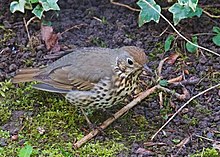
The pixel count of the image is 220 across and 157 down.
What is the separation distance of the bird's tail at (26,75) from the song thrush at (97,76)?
4.6 inches

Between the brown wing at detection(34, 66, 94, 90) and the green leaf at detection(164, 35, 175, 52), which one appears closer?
the brown wing at detection(34, 66, 94, 90)

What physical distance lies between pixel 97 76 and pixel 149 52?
38.8 inches

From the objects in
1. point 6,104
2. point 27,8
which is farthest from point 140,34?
point 6,104

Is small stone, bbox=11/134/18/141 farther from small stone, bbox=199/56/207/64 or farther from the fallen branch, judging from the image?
small stone, bbox=199/56/207/64

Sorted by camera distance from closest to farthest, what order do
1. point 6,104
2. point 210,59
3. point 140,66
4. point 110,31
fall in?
1. point 140,66
2. point 6,104
3. point 210,59
4. point 110,31

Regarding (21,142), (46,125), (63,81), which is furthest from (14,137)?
(63,81)

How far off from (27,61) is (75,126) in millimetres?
908

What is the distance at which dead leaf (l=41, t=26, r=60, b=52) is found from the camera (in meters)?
5.35

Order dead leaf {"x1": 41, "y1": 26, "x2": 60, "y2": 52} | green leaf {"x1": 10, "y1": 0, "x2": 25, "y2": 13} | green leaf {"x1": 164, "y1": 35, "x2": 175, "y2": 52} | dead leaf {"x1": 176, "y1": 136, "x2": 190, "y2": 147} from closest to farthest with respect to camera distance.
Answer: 1. dead leaf {"x1": 176, "y1": 136, "x2": 190, "y2": 147}
2. green leaf {"x1": 10, "y1": 0, "x2": 25, "y2": 13}
3. green leaf {"x1": 164, "y1": 35, "x2": 175, "y2": 52}
4. dead leaf {"x1": 41, "y1": 26, "x2": 60, "y2": 52}

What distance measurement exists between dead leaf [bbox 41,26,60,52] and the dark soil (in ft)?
0.16

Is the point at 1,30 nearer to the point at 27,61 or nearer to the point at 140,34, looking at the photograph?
the point at 27,61

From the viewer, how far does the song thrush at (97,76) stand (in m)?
4.40

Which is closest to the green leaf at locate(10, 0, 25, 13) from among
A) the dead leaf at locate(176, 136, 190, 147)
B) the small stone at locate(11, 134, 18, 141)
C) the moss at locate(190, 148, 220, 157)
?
the small stone at locate(11, 134, 18, 141)

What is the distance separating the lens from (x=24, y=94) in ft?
16.2
